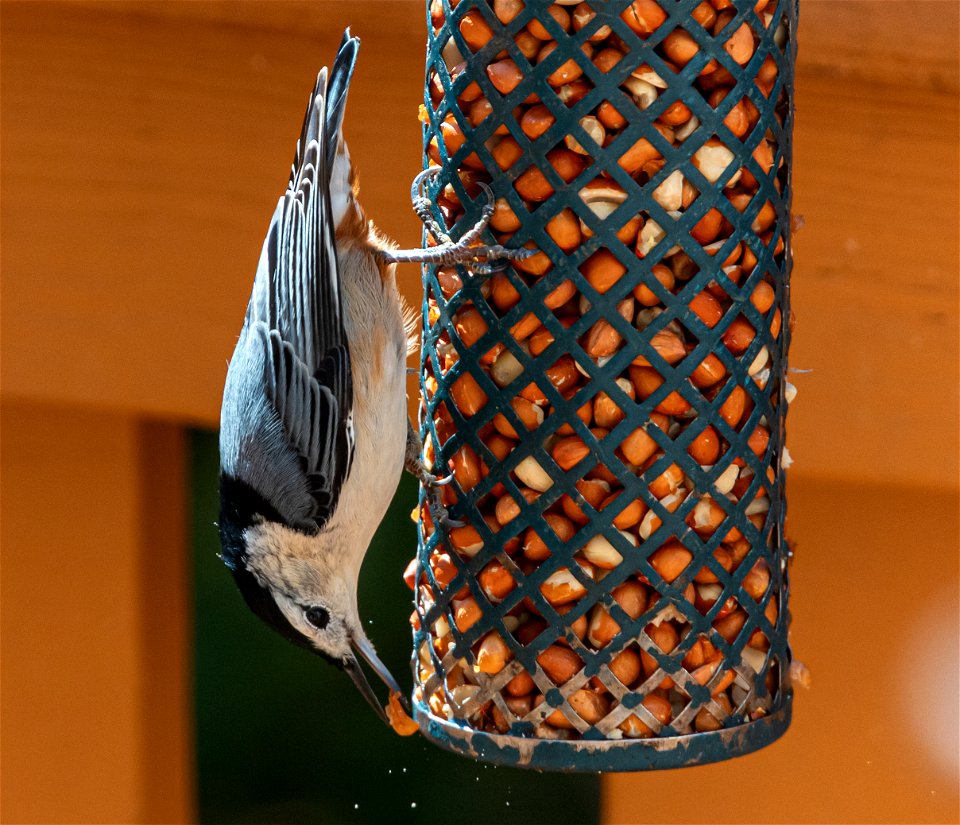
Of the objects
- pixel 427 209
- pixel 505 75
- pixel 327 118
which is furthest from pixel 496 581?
pixel 327 118

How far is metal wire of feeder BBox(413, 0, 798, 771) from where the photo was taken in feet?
5.23

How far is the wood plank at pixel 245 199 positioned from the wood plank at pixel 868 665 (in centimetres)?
13

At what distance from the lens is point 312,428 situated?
205 centimetres

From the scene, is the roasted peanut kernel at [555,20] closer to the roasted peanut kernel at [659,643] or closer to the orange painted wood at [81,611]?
the roasted peanut kernel at [659,643]

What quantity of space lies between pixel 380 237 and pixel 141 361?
726 millimetres

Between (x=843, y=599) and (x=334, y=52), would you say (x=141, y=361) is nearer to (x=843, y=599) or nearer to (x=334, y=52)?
(x=334, y=52)

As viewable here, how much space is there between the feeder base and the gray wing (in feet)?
1.73

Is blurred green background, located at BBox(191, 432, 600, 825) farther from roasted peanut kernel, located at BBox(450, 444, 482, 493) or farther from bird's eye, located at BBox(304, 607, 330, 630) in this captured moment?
roasted peanut kernel, located at BBox(450, 444, 482, 493)

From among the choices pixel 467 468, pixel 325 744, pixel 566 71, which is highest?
pixel 566 71

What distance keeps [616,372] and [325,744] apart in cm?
187

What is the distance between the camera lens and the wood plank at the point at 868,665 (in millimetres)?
2604

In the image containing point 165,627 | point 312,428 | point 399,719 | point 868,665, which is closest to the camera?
point 399,719

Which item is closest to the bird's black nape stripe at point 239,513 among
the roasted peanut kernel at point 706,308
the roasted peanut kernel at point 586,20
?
the roasted peanut kernel at point 706,308

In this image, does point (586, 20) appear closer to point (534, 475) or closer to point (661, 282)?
point (661, 282)
